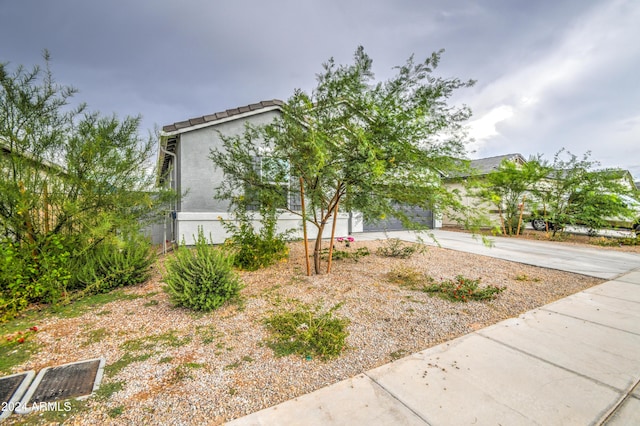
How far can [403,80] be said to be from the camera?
366 centimetres

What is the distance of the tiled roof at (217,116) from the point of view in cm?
708

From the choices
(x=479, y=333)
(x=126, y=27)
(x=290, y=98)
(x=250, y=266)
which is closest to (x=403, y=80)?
(x=290, y=98)

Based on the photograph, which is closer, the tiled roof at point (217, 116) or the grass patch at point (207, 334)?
the grass patch at point (207, 334)

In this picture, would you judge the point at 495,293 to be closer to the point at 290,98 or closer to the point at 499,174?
the point at 290,98

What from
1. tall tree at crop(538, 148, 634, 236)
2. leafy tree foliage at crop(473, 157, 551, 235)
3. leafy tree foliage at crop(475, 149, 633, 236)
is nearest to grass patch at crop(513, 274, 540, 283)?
leafy tree foliage at crop(475, 149, 633, 236)

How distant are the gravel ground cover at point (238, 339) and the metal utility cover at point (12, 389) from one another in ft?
0.37

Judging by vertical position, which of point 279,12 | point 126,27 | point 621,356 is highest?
point 279,12

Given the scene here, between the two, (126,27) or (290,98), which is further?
(126,27)

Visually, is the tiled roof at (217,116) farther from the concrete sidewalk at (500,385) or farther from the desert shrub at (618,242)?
the desert shrub at (618,242)

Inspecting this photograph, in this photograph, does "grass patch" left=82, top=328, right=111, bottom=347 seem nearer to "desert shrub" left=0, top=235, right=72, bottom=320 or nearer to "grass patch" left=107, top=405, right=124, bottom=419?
"desert shrub" left=0, top=235, right=72, bottom=320

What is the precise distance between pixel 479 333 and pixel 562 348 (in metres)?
0.70

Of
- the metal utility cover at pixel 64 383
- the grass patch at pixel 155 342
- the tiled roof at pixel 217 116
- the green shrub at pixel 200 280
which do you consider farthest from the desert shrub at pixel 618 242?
the metal utility cover at pixel 64 383

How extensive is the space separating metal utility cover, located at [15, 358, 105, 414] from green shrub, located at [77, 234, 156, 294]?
180 centimetres

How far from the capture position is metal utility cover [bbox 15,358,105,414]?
1883 mm
